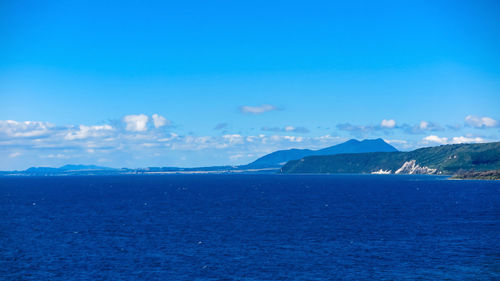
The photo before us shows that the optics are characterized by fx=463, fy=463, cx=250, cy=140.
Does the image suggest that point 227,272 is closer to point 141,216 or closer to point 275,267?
point 275,267

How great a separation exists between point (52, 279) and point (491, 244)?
7990 cm

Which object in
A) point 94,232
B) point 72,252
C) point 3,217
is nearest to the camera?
point 72,252

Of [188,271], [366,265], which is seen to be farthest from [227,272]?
[366,265]

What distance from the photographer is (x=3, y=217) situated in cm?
14125

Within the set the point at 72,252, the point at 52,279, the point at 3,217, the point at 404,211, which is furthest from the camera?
the point at 404,211

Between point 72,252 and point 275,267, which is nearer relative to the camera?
point 275,267

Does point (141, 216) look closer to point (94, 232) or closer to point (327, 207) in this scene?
point (94, 232)

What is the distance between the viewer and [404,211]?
5965 inches

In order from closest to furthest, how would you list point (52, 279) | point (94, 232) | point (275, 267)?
1. point (52, 279)
2. point (275, 267)
3. point (94, 232)

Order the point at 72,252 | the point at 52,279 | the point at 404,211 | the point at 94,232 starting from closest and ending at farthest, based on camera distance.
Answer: the point at 52,279 → the point at 72,252 → the point at 94,232 → the point at 404,211

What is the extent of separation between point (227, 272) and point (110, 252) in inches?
1059

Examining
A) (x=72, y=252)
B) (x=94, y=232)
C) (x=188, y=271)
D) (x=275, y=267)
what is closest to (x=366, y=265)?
(x=275, y=267)

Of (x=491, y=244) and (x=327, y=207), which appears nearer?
(x=491, y=244)

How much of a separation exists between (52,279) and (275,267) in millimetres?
34392
